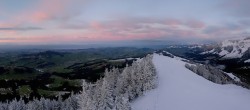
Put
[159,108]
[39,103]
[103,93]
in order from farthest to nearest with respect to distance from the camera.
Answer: [39,103]
[159,108]
[103,93]

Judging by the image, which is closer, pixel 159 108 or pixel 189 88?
pixel 159 108

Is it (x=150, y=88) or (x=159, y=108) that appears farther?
(x=150, y=88)

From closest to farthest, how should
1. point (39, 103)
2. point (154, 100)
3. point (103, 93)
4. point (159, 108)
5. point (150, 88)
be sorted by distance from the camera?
point (103, 93), point (159, 108), point (154, 100), point (150, 88), point (39, 103)

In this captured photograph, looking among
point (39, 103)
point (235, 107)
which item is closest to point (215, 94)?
point (235, 107)

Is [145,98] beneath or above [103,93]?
beneath

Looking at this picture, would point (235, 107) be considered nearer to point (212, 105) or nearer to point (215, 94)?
point (212, 105)

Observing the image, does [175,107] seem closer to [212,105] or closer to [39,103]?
[212,105]

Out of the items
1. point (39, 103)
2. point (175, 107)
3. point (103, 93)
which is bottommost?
point (39, 103)

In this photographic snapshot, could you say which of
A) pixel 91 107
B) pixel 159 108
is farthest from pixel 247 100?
pixel 91 107

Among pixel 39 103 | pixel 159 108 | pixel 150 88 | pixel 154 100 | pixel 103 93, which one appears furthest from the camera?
pixel 39 103
